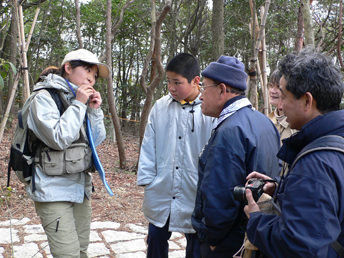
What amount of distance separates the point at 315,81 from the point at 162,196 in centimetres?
186

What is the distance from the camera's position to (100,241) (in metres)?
4.17

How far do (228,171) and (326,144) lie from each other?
70 centimetres

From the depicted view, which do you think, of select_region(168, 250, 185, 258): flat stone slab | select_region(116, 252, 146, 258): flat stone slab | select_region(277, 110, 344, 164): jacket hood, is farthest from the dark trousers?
select_region(277, 110, 344, 164): jacket hood

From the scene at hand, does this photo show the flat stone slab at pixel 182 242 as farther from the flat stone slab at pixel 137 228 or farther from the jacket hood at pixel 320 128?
the jacket hood at pixel 320 128

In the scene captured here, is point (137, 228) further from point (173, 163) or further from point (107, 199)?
point (173, 163)

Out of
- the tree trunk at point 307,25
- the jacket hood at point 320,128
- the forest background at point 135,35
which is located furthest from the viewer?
the forest background at point 135,35

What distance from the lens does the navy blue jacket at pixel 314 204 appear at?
1284mm

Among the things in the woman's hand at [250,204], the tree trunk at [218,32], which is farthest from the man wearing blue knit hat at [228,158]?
the tree trunk at [218,32]

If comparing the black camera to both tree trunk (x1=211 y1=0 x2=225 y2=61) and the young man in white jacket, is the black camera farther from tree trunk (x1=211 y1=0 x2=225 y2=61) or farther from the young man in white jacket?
tree trunk (x1=211 y1=0 x2=225 y2=61)

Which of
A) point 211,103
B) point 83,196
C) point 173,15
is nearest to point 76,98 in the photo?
point 83,196

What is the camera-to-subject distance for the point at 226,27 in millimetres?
14039

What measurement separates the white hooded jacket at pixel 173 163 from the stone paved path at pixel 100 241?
4.12 feet

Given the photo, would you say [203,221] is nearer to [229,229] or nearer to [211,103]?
[229,229]

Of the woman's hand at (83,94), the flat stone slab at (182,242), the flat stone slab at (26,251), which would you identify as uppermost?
→ the woman's hand at (83,94)
